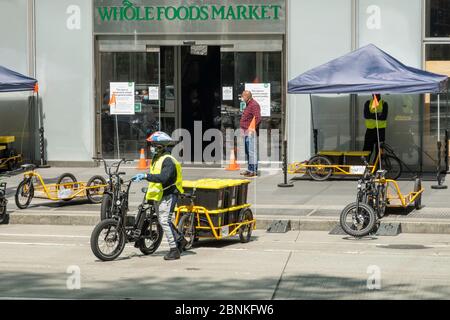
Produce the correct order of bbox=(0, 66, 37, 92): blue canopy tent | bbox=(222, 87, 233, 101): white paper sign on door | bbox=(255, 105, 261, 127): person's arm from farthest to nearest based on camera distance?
bbox=(222, 87, 233, 101): white paper sign on door → bbox=(255, 105, 261, 127): person's arm → bbox=(0, 66, 37, 92): blue canopy tent

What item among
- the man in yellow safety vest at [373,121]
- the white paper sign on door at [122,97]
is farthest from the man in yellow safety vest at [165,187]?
the white paper sign on door at [122,97]

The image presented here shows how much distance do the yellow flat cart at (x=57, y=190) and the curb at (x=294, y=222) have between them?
59 centimetres

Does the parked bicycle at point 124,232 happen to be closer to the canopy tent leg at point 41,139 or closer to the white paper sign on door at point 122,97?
the white paper sign on door at point 122,97

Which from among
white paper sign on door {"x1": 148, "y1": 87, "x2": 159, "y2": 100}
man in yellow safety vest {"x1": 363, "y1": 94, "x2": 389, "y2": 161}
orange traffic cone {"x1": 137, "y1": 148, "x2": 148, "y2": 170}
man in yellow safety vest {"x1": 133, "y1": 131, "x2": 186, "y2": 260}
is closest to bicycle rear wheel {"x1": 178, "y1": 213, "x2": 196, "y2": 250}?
man in yellow safety vest {"x1": 133, "y1": 131, "x2": 186, "y2": 260}

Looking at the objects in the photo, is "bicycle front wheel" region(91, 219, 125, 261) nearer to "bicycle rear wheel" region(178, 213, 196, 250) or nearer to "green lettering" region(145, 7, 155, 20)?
"bicycle rear wheel" region(178, 213, 196, 250)

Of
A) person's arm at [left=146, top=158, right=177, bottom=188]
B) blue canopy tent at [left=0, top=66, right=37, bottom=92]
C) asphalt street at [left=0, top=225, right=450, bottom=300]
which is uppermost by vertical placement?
blue canopy tent at [left=0, top=66, right=37, bottom=92]

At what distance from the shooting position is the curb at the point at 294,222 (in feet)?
55.4

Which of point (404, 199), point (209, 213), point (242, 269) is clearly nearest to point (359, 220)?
point (404, 199)

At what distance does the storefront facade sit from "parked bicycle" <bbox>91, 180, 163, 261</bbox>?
10.8 meters

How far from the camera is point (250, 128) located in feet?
77.2

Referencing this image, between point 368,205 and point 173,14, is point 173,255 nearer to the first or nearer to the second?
point 368,205

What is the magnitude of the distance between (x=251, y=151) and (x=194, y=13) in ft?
13.6

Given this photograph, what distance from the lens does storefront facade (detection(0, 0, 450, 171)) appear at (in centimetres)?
2414
